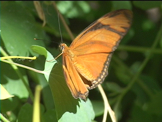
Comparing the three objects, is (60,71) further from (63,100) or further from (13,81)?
(13,81)

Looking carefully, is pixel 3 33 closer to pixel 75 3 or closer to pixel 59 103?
pixel 59 103

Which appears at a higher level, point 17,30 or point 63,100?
point 17,30

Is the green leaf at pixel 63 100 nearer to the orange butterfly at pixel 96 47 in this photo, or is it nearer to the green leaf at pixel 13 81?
the orange butterfly at pixel 96 47

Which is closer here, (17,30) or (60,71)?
(60,71)

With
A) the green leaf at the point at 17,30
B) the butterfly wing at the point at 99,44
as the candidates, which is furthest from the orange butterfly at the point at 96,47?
the green leaf at the point at 17,30

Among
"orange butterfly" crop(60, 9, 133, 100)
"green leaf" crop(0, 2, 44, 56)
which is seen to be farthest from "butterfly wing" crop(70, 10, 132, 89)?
"green leaf" crop(0, 2, 44, 56)

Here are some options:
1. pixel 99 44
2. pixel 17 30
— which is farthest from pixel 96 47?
pixel 17 30
